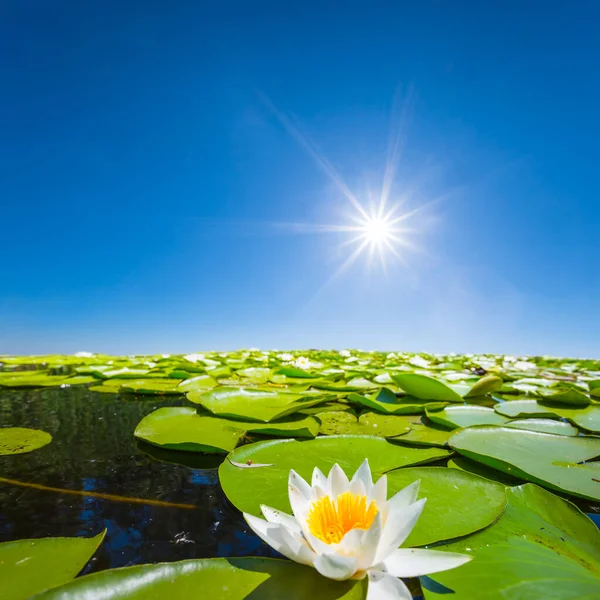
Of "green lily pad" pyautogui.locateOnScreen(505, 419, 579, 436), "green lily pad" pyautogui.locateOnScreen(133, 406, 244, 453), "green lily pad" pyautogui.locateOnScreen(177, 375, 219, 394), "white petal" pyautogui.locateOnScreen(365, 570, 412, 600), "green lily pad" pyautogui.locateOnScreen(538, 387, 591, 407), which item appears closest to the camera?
"white petal" pyautogui.locateOnScreen(365, 570, 412, 600)

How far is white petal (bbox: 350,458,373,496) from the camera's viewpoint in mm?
738

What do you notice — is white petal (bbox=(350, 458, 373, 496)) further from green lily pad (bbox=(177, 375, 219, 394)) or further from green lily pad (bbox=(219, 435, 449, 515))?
green lily pad (bbox=(177, 375, 219, 394))

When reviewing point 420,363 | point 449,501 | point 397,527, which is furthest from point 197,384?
point 420,363

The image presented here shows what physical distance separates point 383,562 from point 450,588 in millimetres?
127

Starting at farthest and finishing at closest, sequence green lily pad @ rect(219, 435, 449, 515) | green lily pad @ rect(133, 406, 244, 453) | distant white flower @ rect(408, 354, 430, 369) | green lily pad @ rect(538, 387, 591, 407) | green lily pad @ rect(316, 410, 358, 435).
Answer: distant white flower @ rect(408, 354, 430, 369) < green lily pad @ rect(538, 387, 591, 407) < green lily pad @ rect(316, 410, 358, 435) < green lily pad @ rect(133, 406, 244, 453) < green lily pad @ rect(219, 435, 449, 515)

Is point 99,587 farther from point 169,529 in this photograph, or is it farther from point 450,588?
point 450,588

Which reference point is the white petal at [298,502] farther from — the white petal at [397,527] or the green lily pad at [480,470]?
the green lily pad at [480,470]

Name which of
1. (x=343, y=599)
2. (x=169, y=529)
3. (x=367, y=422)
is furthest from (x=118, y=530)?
(x=367, y=422)

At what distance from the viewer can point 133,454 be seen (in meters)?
1.30

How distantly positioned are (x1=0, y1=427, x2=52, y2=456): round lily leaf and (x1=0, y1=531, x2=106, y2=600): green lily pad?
2.58 ft

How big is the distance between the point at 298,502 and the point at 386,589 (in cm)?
21

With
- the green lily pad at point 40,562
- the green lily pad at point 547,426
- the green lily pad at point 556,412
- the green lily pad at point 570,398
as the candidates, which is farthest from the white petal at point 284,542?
the green lily pad at point 570,398

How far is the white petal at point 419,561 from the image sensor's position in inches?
21.9

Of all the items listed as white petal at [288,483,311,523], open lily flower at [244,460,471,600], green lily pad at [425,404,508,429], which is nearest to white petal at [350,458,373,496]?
open lily flower at [244,460,471,600]
